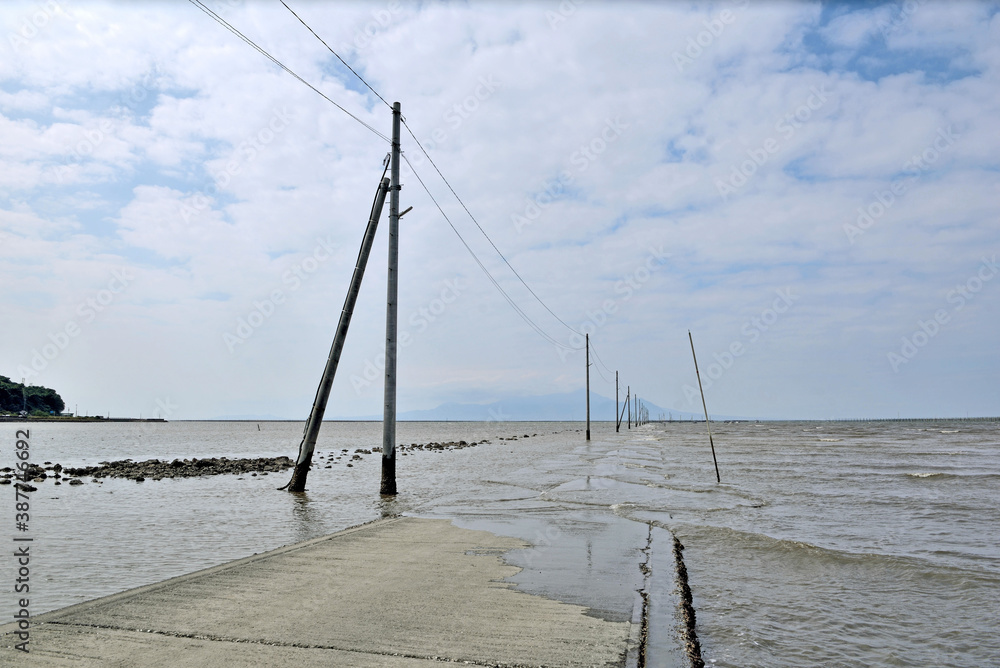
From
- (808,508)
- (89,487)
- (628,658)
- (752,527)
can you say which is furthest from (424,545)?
(89,487)

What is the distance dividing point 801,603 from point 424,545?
430 centimetres

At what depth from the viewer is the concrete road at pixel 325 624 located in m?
3.89

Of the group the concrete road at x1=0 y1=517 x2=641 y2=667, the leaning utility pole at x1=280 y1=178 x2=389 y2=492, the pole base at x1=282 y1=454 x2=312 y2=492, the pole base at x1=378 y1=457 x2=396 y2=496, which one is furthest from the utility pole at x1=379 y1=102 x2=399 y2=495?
the concrete road at x1=0 y1=517 x2=641 y2=667

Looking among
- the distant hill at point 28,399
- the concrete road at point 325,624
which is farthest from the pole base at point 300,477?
the distant hill at point 28,399

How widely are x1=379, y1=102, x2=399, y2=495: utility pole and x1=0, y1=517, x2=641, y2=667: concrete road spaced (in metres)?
7.85

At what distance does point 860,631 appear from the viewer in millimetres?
5449

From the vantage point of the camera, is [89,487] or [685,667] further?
[89,487]

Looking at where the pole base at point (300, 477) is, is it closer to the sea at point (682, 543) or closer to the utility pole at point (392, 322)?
the sea at point (682, 543)

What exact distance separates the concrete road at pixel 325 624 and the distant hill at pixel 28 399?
15411 centimetres

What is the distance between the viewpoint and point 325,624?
177 inches

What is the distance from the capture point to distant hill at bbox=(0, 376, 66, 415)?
→ 420ft

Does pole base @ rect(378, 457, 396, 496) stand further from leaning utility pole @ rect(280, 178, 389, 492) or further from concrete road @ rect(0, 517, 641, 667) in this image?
concrete road @ rect(0, 517, 641, 667)

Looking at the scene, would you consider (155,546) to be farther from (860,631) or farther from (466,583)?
(860,631)

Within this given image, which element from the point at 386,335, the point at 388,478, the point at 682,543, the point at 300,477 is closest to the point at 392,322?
the point at 386,335
